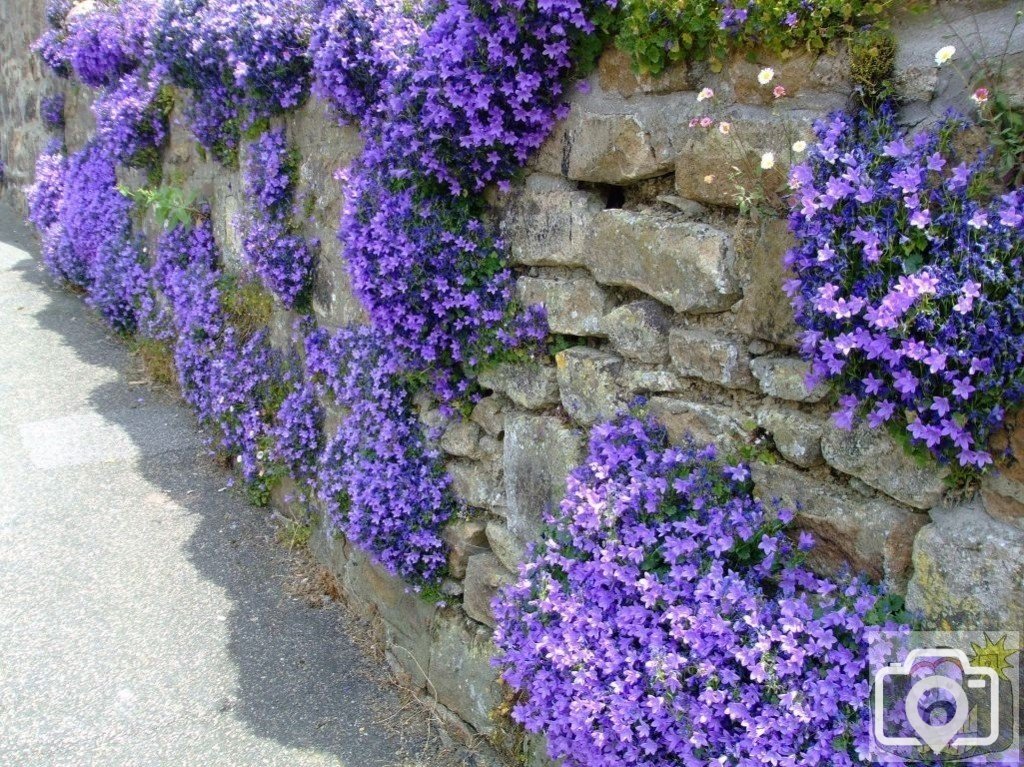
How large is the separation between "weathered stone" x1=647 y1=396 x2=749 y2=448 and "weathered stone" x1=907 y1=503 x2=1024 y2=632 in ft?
1.68

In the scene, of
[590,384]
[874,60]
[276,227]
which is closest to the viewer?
[874,60]

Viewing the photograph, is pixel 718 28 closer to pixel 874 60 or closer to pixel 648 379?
pixel 874 60

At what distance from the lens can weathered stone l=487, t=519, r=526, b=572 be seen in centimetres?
293

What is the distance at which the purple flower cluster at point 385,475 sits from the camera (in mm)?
3219

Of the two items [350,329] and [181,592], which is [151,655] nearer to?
[181,592]

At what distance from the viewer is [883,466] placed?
193cm

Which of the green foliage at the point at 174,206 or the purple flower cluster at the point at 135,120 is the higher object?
the purple flower cluster at the point at 135,120

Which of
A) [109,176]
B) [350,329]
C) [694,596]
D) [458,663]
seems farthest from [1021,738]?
[109,176]

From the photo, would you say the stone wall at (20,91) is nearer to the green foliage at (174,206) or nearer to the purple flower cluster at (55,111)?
the purple flower cluster at (55,111)

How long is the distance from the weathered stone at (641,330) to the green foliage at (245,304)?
2.51 metres

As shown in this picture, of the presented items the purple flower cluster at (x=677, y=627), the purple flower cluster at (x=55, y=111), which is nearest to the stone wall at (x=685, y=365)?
the purple flower cluster at (x=677, y=627)

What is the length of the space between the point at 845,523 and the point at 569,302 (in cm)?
102

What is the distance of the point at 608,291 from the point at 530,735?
4.63 ft

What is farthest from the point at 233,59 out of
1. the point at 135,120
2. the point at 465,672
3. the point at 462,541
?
the point at 465,672
